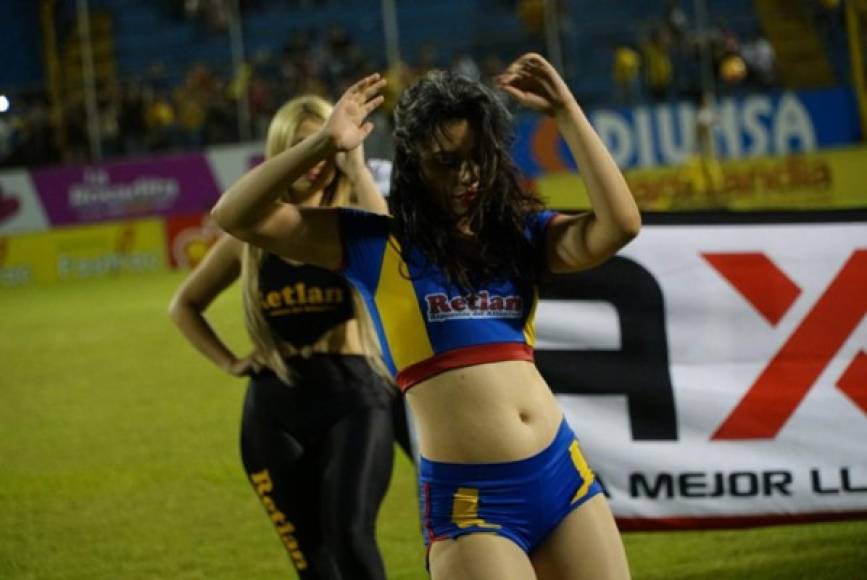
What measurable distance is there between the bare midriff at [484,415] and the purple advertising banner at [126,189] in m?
22.5

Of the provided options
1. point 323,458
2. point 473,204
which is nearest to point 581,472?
point 473,204

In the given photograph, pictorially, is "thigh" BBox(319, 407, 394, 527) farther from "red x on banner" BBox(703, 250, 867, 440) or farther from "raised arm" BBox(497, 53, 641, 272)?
"red x on banner" BBox(703, 250, 867, 440)

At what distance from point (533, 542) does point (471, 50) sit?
73.3 feet

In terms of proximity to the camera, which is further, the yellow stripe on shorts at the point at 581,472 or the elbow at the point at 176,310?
the elbow at the point at 176,310

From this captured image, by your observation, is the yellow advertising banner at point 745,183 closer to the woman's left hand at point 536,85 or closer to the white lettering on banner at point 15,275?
the white lettering on banner at point 15,275

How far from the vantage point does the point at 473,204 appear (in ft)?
11.3

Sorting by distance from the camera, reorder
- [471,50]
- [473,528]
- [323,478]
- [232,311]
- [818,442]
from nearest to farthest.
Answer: [473,528] < [323,478] < [818,442] < [232,311] < [471,50]

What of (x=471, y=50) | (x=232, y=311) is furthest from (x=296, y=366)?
(x=471, y=50)

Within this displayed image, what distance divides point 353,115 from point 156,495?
5629 mm

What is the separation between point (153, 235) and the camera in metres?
25.3

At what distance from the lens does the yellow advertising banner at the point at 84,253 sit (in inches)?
996

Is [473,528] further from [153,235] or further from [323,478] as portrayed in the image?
[153,235]

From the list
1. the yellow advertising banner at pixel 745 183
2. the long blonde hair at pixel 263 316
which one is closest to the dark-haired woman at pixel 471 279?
the long blonde hair at pixel 263 316

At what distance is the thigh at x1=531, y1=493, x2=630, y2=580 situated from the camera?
130 inches
